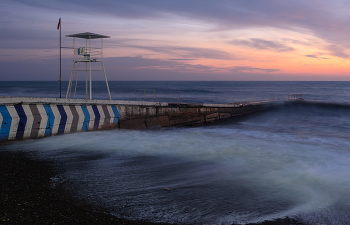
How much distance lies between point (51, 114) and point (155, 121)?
6071mm

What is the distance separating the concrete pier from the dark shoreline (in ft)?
13.0

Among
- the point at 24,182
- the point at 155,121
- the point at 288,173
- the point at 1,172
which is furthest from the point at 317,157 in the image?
the point at 1,172

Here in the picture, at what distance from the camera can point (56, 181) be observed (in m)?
6.68

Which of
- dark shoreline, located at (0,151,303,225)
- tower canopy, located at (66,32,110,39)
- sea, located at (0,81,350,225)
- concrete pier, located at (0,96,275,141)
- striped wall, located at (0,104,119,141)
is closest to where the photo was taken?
dark shoreline, located at (0,151,303,225)

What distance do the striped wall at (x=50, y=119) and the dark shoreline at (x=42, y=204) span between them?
3808 mm

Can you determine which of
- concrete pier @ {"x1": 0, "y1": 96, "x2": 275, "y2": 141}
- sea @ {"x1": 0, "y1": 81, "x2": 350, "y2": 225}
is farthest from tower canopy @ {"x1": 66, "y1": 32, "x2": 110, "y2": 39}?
A: sea @ {"x1": 0, "y1": 81, "x2": 350, "y2": 225}

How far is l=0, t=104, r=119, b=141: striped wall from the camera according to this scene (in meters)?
10.6

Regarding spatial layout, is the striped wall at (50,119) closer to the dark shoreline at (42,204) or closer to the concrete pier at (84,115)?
the concrete pier at (84,115)

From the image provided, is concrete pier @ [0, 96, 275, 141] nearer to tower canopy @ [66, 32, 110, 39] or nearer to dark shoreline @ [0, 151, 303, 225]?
dark shoreline @ [0, 151, 303, 225]

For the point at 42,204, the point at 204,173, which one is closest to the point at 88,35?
the point at 204,173

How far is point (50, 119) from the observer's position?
11.8 metres

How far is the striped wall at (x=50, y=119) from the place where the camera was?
34.7 ft

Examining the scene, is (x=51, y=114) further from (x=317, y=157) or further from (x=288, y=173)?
(x=317, y=157)

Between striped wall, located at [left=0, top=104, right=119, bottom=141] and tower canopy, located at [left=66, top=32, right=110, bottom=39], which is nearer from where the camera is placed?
striped wall, located at [left=0, top=104, right=119, bottom=141]
